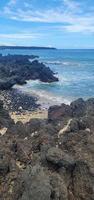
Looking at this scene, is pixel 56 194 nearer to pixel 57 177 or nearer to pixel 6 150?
pixel 57 177

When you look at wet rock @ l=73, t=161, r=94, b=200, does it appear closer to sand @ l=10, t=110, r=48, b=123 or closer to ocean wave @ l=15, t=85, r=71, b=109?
sand @ l=10, t=110, r=48, b=123

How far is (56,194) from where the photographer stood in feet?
29.4

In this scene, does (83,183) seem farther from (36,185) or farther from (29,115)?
(29,115)

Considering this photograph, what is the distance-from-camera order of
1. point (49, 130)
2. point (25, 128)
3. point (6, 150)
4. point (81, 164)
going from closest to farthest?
point (81, 164)
point (6, 150)
point (49, 130)
point (25, 128)

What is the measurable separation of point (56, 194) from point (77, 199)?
88cm

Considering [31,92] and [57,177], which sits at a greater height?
[57,177]

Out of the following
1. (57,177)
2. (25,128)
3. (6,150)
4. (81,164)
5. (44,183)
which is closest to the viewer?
(44,183)

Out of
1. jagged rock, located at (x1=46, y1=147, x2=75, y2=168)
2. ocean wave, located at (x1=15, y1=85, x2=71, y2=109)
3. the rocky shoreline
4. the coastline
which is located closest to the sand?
the coastline

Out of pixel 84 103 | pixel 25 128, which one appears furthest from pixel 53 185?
pixel 84 103

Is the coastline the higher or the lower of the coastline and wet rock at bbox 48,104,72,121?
the lower

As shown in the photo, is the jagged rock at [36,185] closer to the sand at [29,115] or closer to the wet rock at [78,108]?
the wet rock at [78,108]

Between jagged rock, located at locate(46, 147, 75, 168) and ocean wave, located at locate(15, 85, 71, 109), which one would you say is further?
ocean wave, located at locate(15, 85, 71, 109)

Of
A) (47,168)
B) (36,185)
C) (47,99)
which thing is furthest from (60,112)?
(47,99)

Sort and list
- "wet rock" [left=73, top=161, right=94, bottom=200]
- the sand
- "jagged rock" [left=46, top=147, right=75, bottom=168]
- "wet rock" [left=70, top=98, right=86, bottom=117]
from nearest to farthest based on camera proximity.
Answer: "wet rock" [left=73, top=161, right=94, bottom=200], "jagged rock" [left=46, top=147, right=75, bottom=168], "wet rock" [left=70, top=98, right=86, bottom=117], the sand
